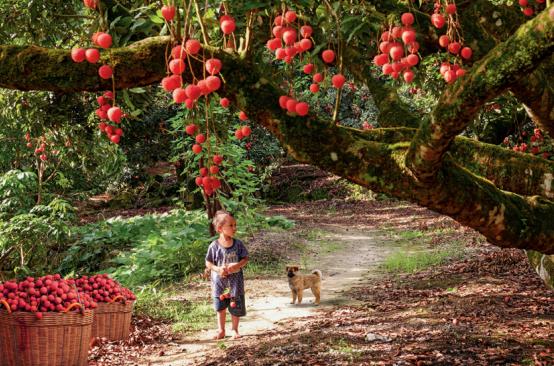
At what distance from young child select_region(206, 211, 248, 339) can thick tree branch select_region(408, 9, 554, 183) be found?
9.97 feet

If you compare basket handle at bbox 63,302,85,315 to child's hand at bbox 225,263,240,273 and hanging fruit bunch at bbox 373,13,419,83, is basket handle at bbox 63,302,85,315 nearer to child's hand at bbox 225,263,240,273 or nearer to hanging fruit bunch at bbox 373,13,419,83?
child's hand at bbox 225,263,240,273

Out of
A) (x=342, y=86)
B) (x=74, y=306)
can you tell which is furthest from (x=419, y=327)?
(x=74, y=306)

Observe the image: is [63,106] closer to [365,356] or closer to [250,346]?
[250,346]

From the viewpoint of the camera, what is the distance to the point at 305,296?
784 cm

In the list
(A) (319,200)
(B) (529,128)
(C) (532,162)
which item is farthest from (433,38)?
(A) (319,200)

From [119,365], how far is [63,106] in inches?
108

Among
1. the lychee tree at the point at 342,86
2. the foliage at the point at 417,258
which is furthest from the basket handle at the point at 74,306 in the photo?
the foliage at the point at 417,258

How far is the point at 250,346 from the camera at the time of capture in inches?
215

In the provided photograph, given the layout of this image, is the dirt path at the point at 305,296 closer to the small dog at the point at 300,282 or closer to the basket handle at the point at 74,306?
the small dog at the point at 300,282

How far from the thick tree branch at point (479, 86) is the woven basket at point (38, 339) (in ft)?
10.5

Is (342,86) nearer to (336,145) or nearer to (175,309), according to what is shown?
(336,145)

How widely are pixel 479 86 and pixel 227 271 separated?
3646 millimetres

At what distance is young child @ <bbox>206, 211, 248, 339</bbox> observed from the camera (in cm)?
601

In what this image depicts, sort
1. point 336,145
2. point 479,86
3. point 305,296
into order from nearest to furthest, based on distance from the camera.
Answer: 1. point 479,86
2. point 336,145
3. point 305,296
